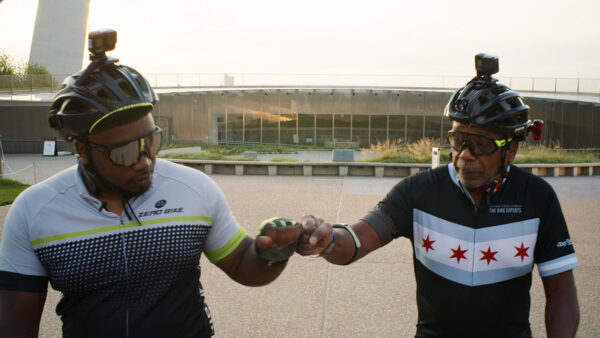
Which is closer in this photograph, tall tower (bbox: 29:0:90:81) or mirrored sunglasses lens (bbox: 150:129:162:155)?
mirrored sunglasses lens (bbox: 150:129:162:155)

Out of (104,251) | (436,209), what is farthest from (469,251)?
(104,251)

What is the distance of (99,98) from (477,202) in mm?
1956

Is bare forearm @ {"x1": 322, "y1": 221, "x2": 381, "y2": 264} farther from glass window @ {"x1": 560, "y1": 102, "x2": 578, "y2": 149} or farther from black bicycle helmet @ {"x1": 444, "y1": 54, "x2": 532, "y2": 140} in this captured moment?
glass window @ {"x1": 560, "y1": 102, "x2": 578, "y2": 149}

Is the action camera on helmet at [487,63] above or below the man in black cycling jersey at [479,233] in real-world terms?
above

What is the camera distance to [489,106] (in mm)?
2385

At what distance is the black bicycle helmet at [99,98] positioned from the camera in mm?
1998

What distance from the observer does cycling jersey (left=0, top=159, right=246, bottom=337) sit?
196 centimetres

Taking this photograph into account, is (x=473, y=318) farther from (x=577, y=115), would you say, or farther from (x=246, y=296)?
(x=577, y=115)

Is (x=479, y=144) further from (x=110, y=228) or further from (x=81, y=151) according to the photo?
(x=81, y=151)

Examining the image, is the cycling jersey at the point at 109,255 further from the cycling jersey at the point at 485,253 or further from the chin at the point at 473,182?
the chin at the point at 473,182

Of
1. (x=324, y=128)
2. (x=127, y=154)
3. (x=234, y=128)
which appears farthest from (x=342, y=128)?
(x=127, y=154)

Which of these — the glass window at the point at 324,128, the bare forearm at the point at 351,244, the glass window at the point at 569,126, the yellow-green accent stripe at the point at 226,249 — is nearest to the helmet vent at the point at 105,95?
the yellow-green accent stripe at the point at 226,249

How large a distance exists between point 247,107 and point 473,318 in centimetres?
3272

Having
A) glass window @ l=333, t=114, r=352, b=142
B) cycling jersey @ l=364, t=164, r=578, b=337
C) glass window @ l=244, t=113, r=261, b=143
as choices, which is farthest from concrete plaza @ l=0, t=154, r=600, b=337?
glass window @ l=244, t=113, r=261, b=143
